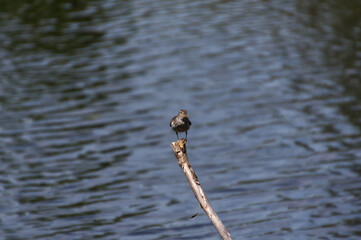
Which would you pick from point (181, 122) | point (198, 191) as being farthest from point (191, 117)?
point (198, 191)

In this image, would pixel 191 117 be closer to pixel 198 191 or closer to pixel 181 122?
pixel 181 122

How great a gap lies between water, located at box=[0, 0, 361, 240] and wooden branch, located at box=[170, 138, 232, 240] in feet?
13.5

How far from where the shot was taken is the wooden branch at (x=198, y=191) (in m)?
6.44

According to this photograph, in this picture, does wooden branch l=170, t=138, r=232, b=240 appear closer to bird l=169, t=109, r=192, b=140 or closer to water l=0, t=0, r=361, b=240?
bird l=169, t=109, r=192, b=140

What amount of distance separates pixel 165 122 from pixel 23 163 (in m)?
3.61

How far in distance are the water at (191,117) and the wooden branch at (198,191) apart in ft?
13.5

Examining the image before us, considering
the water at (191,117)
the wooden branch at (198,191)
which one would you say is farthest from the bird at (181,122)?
the water at (191,117)

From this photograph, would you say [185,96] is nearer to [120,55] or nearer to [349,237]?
[120,55]

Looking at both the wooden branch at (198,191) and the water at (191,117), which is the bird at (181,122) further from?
the water at (191,117)

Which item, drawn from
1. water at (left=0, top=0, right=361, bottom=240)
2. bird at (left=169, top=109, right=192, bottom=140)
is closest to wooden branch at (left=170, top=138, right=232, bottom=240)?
bird at (left=169, top=109, right=192, bottom=140)

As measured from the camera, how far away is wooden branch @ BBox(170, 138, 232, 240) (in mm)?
6441

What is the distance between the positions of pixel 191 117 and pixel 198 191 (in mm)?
9688

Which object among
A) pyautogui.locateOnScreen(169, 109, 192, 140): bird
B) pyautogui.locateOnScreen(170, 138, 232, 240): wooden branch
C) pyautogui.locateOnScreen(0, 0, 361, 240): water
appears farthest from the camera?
pyautogui.locateOnScreen(0, 0, 361, 240): water

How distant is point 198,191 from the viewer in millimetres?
6656
